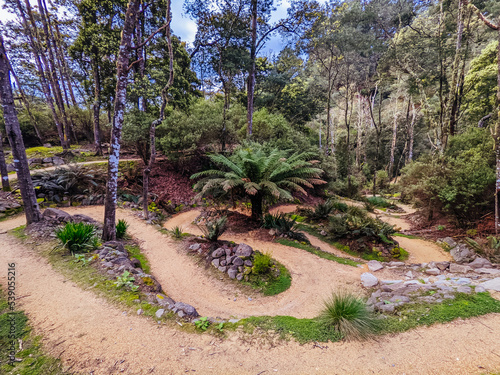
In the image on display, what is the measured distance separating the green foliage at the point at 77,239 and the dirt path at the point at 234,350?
1818mm

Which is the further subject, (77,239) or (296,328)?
(77,239)

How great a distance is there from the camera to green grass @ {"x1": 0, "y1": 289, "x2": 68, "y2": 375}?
2.06 meters

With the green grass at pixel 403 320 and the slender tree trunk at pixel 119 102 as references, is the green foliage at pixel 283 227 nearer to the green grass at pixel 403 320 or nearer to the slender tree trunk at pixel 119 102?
the green grass at pixel 403 320

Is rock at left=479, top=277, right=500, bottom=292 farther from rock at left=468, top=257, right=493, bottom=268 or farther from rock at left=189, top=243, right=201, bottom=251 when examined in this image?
rock at left=189, top=243, right=201, bottom=251

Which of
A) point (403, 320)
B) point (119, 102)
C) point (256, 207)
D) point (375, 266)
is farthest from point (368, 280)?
point (119, 102)

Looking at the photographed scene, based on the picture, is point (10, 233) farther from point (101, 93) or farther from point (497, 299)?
point (497, 299)

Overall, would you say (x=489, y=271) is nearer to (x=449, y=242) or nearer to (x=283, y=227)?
(x=449, y=242)

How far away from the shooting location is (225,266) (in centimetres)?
485

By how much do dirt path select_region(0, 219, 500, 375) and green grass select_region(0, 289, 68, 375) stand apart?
0.09 m

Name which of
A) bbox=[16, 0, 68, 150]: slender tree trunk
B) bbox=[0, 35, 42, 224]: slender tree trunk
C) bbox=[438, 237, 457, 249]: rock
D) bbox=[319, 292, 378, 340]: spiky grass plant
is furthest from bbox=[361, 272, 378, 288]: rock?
bbox=[16, 0, 68, 150]: slender tree trunk

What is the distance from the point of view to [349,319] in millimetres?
2740

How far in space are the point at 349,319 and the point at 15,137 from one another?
9.06 m

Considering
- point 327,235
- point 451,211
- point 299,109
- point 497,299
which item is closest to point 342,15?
point 299,109

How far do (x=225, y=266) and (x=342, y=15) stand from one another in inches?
1048
